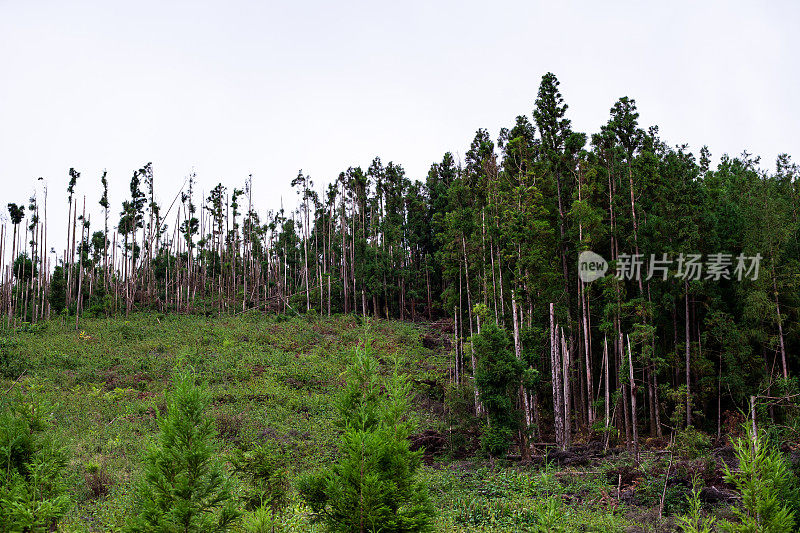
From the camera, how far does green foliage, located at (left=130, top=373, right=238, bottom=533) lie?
678 cm

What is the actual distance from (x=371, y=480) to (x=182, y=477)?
104 inches

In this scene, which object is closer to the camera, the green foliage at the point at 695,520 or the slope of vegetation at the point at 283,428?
the green foliage at the point at 695,520

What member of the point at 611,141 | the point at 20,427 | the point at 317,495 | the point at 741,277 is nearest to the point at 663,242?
the point at 741,277

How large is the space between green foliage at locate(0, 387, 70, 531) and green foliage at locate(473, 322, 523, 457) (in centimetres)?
1173

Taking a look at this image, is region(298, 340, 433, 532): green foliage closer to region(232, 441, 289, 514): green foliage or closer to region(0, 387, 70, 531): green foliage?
region(232, 441, 289, 514): green foliage

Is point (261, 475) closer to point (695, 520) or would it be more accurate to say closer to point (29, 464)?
point (29, 464)

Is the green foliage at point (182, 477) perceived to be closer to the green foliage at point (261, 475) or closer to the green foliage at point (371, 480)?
the green foliage at point (371, 480)

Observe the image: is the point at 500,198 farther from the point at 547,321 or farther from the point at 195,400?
the point at 195,400

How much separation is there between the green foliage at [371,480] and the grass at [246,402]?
4.83 ft

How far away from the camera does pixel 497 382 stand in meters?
16.7

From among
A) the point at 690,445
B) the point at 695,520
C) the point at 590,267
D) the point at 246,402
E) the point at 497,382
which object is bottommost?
the point at 690,445

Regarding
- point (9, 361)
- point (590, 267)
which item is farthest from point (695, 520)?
point (9, 361)

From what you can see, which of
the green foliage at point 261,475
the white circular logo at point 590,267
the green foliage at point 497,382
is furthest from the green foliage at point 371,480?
the white circular logo at point 590,267

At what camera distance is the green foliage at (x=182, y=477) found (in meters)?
6.78
